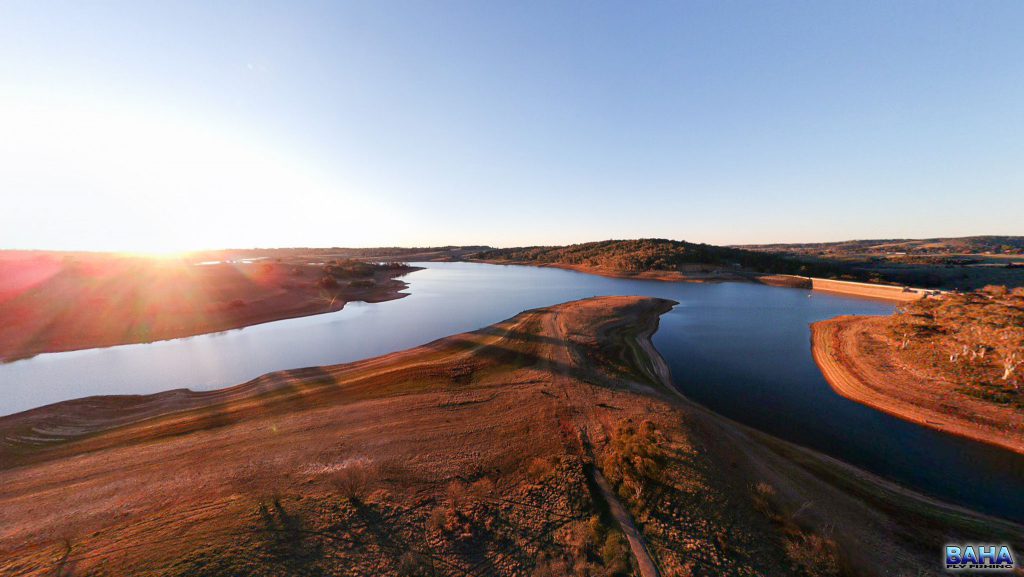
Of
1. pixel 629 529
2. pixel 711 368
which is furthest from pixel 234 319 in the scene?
pixel 711 368

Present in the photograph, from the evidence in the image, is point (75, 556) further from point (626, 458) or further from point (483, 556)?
point (626, 458)

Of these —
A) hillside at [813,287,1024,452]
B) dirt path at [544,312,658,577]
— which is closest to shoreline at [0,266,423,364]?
dirt path at [544,312,658,577]

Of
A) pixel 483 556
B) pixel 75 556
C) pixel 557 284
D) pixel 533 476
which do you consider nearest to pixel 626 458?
→ pixel 533 476

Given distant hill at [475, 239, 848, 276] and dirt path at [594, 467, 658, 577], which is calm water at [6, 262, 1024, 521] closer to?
dirt path at [594, 467, 658, 577]

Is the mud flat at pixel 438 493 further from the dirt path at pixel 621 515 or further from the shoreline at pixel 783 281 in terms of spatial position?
the shoreline at pixel 783 281

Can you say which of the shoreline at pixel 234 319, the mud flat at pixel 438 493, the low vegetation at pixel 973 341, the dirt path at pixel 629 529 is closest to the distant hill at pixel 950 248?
the low vegetation at pixel 973 341
